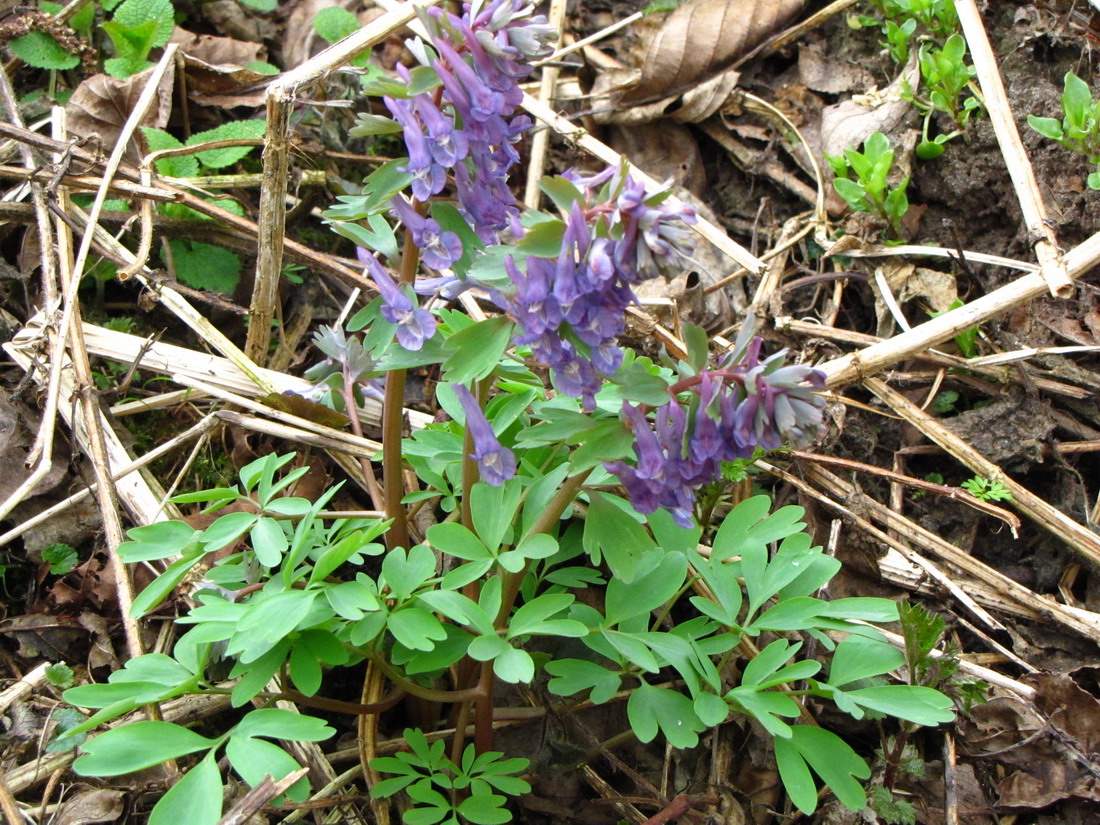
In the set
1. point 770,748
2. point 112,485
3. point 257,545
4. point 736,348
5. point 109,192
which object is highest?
point 736,348

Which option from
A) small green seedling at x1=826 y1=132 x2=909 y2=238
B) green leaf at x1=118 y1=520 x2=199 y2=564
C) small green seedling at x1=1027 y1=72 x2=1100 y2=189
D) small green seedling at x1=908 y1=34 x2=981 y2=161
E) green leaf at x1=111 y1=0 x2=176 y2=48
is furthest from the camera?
green leaf at x1=111 y1=0 x2=176 y2=48

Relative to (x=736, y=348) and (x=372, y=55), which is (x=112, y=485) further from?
(x=372, y=55)

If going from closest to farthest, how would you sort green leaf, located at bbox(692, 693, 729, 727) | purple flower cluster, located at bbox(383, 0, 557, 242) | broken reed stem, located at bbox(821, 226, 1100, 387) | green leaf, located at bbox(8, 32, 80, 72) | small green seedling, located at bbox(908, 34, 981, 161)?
purple flower cluster, located at bbox(383, 0, 557, 242)
green leaf, located at bbox(692, 693, 729, 727)
broken reed stem, located at bbox(821, 226, 1100, 387)
small green seedling, located at bbox(908, 34, 981, 161)
green leaf, located at bbox(8, 32, 80, 72)

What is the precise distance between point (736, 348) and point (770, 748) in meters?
1.48

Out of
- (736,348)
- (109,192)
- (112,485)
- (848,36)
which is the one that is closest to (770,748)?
(736,348)

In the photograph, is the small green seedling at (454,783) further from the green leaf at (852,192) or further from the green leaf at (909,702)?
the green leaf at (852,192)

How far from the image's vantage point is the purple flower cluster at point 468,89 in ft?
6.68

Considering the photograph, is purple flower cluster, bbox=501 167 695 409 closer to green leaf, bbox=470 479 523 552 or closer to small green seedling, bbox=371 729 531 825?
green leaf, bbox=470 479 523 552

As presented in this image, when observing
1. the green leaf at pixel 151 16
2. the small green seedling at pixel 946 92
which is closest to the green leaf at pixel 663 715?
the small green seedling at pixel 946 92

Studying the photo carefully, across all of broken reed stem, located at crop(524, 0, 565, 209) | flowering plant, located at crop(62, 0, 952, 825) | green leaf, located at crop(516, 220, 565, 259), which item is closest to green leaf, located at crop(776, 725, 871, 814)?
flowering plant, located at crop(62, 0, 952, 825)

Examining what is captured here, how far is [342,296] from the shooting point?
3998mm

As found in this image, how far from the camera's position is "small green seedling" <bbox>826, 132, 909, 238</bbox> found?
378 cm

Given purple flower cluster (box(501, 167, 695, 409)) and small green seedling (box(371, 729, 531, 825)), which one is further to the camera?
small green seedling (box(371, 729, 531, 825))

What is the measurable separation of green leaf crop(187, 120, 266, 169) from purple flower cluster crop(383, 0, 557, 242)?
84.1 inches
